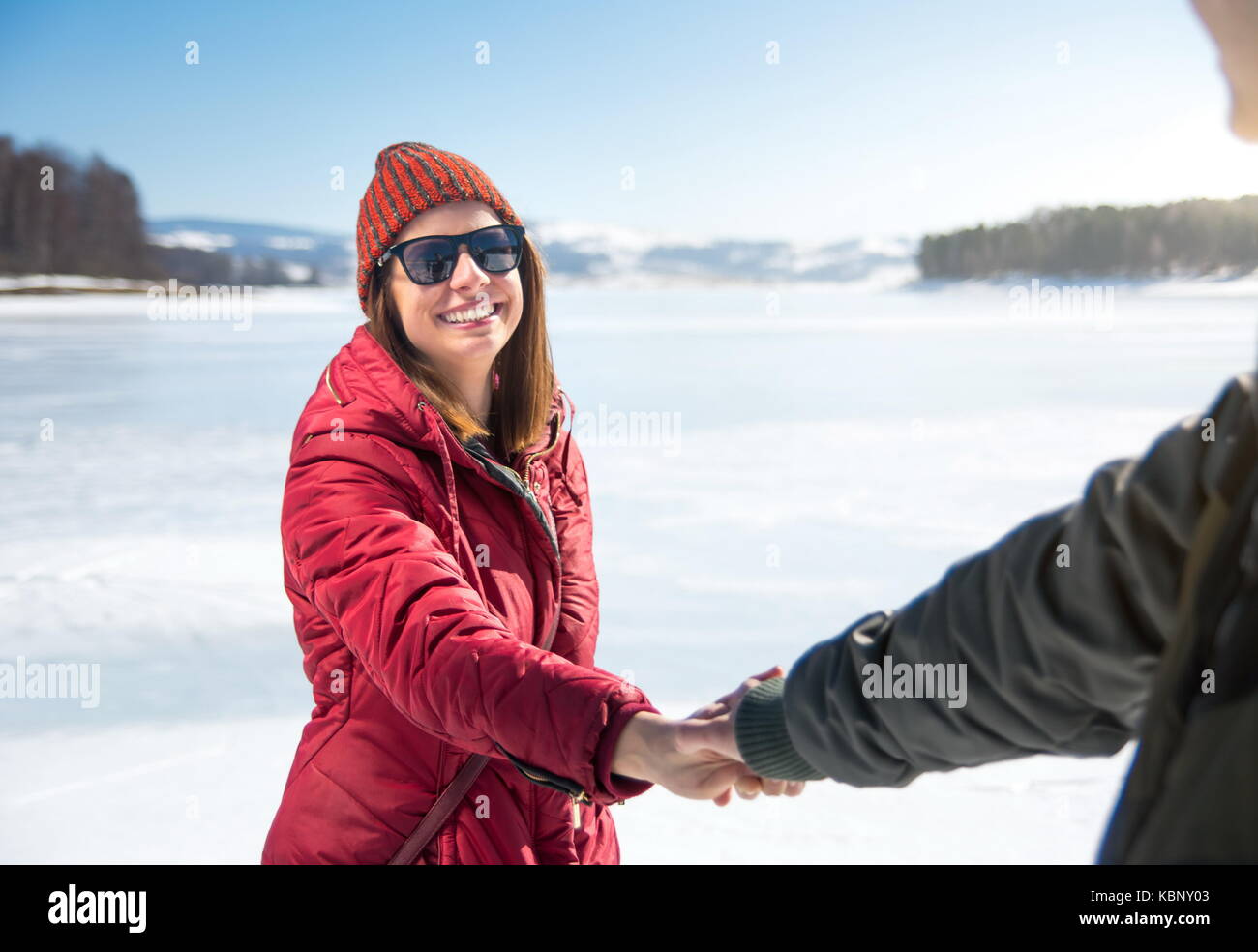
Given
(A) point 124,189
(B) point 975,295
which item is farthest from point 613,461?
(A) point 124,189

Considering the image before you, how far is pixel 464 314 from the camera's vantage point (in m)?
1.57

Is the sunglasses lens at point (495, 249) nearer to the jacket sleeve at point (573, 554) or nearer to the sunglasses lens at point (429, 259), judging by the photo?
the sunglasses lens at point (429, 259)

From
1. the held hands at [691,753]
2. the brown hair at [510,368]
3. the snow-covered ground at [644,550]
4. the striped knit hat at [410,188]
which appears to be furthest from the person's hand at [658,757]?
the snow-covered ground at [644,550]

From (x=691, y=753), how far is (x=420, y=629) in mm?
344

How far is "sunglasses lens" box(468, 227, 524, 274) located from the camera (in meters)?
1.62

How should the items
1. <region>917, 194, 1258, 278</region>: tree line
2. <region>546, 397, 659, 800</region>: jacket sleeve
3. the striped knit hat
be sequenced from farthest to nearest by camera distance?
<region>917, 194, 1258, 278</region>: tree line, the striped knit hat, <region>546, 397, 659, 800</region>: jacket sleeve

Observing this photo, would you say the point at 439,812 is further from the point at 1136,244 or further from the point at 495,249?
the point at 1136,244

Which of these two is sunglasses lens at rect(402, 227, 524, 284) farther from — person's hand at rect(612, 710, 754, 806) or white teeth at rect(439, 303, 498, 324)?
person's hand at rect(612, 710, 754, 806)

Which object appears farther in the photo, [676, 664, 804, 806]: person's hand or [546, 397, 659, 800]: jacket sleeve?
[546, 397, 659, 800]: jacket sleeve

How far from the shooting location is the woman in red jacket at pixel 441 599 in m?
1.13

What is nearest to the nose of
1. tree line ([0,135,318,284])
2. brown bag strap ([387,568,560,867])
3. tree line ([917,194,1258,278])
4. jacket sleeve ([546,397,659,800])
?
jacket sleeve ([546,397,659,800])

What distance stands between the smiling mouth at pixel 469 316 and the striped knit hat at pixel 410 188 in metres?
0.15

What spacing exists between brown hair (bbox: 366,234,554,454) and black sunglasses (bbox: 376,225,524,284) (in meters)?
0.04
